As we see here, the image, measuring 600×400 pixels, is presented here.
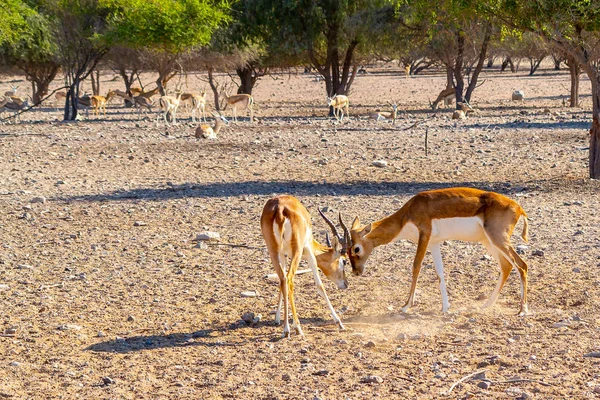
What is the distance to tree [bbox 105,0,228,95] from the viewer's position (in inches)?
1230

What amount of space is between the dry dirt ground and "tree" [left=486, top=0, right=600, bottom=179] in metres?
1.22

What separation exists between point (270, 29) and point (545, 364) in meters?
29.9

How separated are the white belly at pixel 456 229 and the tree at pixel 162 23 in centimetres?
2494

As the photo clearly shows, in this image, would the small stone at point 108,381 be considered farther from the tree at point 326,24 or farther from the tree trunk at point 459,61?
the tree trunk at point 459,61

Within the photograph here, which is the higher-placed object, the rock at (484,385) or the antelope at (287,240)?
the antelope at (287,240)

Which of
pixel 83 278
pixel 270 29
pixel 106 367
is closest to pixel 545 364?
pixel 106 367

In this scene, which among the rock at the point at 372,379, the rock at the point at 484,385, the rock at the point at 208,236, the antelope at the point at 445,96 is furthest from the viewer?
the antelope at the point at 445,96

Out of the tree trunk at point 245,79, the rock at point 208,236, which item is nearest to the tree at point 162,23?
the tree trunk at point 245,79

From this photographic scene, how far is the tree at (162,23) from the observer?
102ft

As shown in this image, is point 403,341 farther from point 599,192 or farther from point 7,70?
point 7,70

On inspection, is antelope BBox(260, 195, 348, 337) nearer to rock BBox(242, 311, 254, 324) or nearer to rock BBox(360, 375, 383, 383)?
rock BBox(242, 311, 254, 324)

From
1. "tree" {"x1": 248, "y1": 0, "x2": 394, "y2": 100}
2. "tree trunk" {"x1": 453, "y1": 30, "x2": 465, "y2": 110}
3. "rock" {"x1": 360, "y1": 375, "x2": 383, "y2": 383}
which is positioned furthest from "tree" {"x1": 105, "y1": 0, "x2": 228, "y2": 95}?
"rock" {"x1": 360, "y1": 375, "x2": 383, "y2": 383}

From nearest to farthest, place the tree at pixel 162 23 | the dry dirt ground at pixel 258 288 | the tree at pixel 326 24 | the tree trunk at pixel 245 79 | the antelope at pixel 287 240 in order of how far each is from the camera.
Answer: the dry dirt ground at pixel 258 288 → the antelope at pixel 287 240 → the tree at pixel 162 23 → the tree at pixel 326 24 → the tree trunk at pixel 245 79

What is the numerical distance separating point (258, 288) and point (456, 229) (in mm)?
2014
